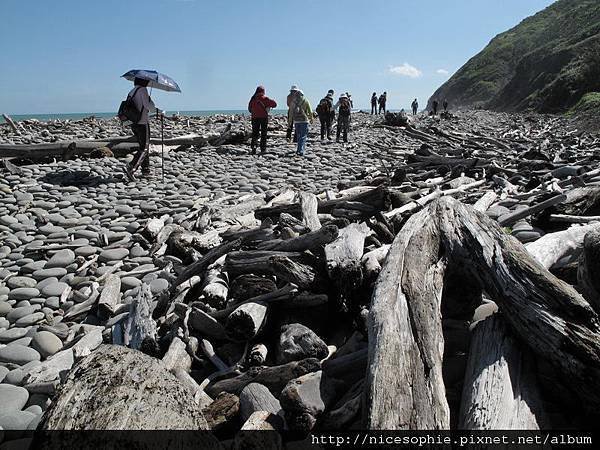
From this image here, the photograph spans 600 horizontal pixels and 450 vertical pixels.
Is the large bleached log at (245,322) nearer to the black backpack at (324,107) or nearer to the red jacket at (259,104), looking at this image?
the red jacket at (259,104)

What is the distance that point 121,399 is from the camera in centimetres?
192

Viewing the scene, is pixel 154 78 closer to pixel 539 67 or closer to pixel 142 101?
pixel 142 101

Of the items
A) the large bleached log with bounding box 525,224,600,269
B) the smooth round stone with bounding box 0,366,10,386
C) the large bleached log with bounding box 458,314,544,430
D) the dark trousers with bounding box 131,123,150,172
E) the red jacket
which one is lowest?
the smooth round stone with bounding box 0,366,10,386

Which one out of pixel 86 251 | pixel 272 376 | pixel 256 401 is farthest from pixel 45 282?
pixel 256 401

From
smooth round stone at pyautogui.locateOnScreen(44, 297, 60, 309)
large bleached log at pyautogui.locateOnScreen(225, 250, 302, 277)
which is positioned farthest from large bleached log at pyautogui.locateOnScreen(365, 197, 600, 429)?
smooth round stone at pyautogui.locateOnScreen(44, 297, 60, 309)

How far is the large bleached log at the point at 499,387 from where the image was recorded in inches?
77.9

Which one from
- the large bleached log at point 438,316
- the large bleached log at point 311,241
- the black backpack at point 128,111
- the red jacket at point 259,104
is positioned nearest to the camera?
the large bleached log at point 438,316

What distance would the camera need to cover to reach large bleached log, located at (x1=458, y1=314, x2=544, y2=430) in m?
1.98

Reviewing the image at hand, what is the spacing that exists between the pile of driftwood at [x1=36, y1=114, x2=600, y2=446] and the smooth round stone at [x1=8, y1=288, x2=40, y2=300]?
88cm

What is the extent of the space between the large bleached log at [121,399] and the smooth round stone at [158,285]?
2.67m

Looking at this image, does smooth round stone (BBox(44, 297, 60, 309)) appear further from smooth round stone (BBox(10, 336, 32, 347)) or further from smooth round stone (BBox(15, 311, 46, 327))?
smooth round stone (BBox(10, 336, 32, 347))

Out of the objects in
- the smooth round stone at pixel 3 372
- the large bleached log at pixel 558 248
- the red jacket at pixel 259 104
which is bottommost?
the smooth round stone at pixel 3 372

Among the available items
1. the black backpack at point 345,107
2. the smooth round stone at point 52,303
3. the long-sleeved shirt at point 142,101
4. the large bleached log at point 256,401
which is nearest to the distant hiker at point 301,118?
the black backpack at point 345,107

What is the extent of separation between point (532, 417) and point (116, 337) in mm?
3475
